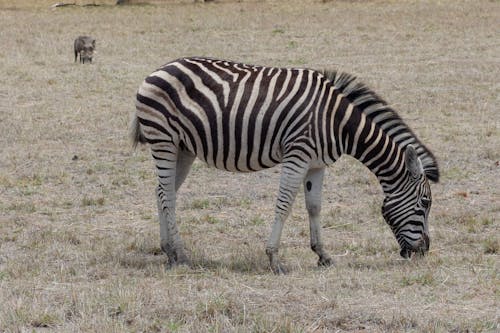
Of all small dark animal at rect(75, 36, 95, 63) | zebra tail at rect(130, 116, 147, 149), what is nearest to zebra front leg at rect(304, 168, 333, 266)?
zebra tail at rect(130, 116, 147, 149)

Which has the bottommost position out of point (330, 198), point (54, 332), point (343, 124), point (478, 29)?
point (54, 332)

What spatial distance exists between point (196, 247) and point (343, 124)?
1.90 m

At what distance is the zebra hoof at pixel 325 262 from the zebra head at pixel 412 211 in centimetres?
64

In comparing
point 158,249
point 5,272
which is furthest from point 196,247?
point 5,272

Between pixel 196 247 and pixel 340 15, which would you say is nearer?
pixel 196 247

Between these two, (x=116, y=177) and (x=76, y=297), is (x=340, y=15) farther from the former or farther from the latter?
(x=76, y=297)

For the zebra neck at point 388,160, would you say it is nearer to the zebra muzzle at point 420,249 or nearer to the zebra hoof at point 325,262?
the zebra muzzle at point 420,249

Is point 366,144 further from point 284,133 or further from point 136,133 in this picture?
point 136,133

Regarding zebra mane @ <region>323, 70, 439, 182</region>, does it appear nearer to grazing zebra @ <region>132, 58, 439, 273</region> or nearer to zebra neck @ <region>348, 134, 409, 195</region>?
grazing zebra @ <region>132, 58, 439, 273</region>

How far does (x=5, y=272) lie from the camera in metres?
7.07

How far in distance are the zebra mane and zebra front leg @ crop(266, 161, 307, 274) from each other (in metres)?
0.83

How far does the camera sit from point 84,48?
68.7 feet

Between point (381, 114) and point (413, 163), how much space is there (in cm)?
55

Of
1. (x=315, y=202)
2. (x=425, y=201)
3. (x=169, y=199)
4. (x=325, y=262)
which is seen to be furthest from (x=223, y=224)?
(x=425, y=201)
